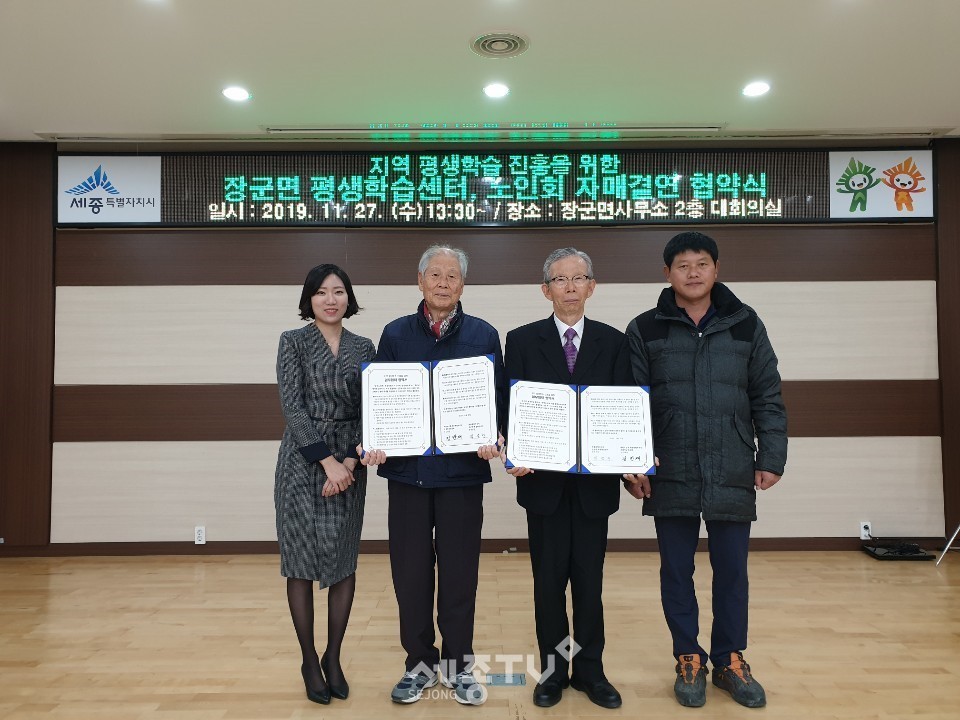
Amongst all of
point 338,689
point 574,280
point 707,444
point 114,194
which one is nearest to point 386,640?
point 338,689

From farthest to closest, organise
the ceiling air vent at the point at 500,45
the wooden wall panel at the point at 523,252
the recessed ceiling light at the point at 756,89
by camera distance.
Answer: the wooden wall panel at the point at 523,252 < the recessed ceiling light at the point at 756,89 < the ceiling air vent at the point at 500,45

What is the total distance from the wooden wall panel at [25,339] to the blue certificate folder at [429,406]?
134 inches

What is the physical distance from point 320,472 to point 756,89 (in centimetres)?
327

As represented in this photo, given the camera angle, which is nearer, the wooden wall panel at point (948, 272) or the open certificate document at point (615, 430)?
the open certificate document at point (615, 430)

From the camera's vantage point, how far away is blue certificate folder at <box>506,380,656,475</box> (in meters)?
2.20

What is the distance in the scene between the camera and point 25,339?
176 inches

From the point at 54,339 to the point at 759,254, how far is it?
16.4ft

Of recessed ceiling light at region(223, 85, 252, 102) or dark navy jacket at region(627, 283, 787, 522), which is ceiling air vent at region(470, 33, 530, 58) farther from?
dark navy jacket at region(627, 283, 787, 522)

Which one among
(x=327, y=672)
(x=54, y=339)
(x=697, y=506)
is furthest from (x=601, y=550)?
(x=54, y=339)

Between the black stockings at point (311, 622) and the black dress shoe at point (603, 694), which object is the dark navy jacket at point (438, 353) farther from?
the black dress shoe at point (603, 694)

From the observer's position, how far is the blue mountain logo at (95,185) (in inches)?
177

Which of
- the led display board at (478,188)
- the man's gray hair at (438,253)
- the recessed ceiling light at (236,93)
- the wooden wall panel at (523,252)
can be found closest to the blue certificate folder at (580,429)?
the man's gray hair at (438,253)

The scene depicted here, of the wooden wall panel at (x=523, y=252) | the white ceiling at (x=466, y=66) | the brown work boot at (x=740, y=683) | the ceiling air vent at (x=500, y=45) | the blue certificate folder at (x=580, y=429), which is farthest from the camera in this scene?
the wooden wall panel at (x=523, y=252)

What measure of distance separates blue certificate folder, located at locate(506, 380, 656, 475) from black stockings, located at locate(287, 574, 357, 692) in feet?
2.80
